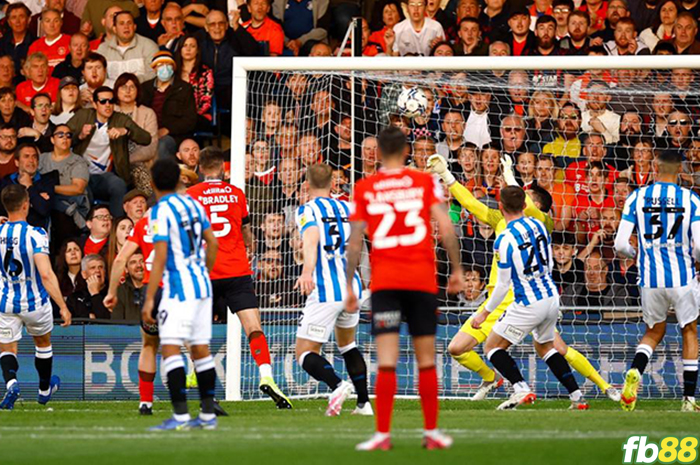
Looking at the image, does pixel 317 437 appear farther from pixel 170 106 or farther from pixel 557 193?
pixel 170 106

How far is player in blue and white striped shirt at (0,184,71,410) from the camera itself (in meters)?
12.3

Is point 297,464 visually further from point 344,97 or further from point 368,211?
point 344,97

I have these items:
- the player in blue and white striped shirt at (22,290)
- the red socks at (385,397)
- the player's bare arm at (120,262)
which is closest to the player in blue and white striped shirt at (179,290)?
the player's bare arm at (120,262)

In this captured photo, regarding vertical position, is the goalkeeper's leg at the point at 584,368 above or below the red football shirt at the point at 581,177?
below

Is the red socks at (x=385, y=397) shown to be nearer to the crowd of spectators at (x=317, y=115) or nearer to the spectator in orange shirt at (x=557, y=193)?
the crowd of spectators at (x=317, y=115)

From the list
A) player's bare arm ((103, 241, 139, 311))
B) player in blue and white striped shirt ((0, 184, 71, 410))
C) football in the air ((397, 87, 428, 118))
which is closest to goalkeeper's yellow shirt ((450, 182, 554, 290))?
football in the air ((397, 87, 428, 118))

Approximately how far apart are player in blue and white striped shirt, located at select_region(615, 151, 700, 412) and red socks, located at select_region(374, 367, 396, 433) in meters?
4.92

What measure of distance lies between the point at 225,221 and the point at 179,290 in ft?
9.92

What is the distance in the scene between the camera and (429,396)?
7664 millimetres

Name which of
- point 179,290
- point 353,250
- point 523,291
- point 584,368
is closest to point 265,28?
point 523,291

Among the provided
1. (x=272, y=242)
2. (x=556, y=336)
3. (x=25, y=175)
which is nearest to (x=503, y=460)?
(x=556, y=336)

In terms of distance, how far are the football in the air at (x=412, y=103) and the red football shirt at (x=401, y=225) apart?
23.9ft

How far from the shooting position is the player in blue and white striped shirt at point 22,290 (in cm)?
1228

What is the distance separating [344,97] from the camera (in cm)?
1581
